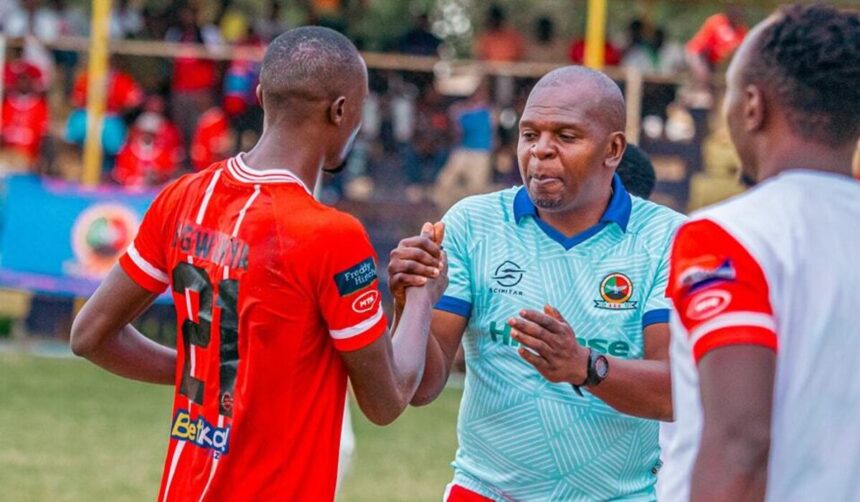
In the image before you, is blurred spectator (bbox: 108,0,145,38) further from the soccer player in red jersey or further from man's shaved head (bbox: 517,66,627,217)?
the soccer player in red jersey

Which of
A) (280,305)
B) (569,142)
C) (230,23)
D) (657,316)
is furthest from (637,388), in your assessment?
(230,23)

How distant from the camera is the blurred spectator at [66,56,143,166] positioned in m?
18.4

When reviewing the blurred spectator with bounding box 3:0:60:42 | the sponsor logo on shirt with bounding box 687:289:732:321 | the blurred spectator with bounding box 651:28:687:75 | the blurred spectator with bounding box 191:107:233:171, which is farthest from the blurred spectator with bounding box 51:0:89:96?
the sponsor logo on shirt with bounding box 687:289:732:321

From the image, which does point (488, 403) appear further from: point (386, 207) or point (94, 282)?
point (386, 207)

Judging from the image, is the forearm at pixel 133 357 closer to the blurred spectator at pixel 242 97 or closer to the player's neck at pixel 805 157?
the player's neck at pixel 805 157

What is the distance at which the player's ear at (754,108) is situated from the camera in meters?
3.06

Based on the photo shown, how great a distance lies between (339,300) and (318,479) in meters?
0.48

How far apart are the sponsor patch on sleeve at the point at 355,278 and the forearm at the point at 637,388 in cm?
80

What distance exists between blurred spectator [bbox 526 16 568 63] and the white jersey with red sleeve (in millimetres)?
16555

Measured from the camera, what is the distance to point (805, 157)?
10.1 ft

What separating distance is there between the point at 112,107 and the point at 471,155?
4393mm

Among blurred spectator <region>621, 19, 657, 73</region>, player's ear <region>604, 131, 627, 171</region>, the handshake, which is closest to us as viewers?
the handshake

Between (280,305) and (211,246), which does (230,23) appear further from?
(280,305)

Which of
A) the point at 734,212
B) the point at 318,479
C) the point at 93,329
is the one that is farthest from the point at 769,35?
the point at 93,329
